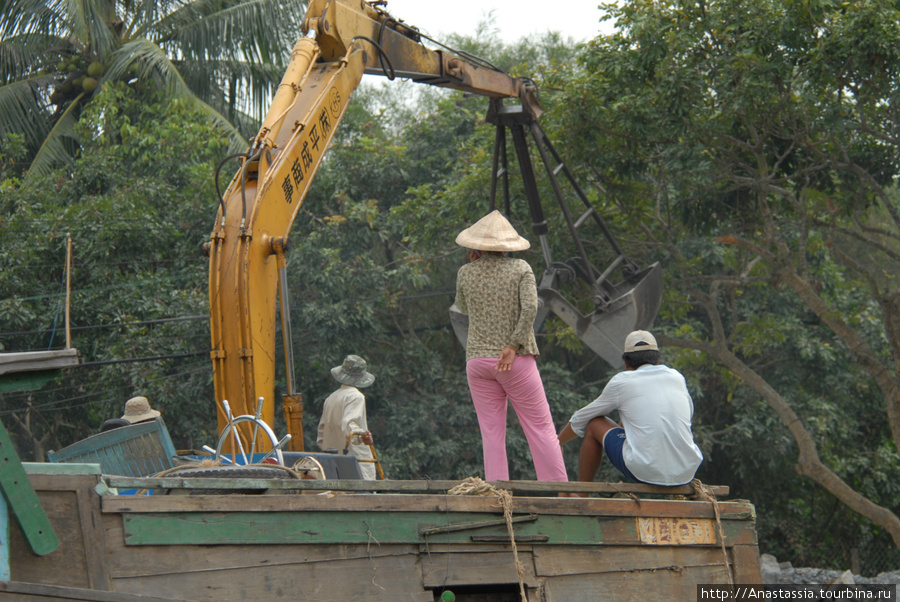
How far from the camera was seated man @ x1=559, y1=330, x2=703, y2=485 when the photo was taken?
446cm

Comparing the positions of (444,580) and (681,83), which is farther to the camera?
(681,83)

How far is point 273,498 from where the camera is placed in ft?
10.7

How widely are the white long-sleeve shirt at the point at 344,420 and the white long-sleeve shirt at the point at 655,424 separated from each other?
Result: 3126 mm

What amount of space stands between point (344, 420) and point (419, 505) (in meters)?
3.93

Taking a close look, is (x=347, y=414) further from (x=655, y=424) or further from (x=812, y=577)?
(x=812, y=577)

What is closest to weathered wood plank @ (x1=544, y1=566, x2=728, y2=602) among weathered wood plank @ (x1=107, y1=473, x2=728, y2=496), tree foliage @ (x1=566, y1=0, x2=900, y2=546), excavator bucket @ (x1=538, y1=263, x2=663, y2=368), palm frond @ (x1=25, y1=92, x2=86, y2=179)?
weathered wood plank @ (x1=107, y1=473, x2=728, y2=496)

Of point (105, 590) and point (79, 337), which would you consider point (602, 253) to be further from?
point (105, 590)

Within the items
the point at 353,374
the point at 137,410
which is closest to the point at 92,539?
the point at 137,410

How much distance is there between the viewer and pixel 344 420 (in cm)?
742

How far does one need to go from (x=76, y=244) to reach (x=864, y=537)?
1388cm

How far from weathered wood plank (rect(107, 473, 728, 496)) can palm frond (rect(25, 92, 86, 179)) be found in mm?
11683

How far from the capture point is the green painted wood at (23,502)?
9.21 feet

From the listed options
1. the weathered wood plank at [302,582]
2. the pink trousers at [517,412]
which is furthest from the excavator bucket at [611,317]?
the weathered wood plank at [302,582]

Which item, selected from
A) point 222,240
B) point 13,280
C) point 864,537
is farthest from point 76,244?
point 864,537
